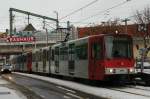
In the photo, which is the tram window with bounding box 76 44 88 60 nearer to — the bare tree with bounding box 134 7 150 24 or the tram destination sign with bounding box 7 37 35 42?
the bare tree with bounding box 134 7 150 24

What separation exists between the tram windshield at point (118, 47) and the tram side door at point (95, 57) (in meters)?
0.46

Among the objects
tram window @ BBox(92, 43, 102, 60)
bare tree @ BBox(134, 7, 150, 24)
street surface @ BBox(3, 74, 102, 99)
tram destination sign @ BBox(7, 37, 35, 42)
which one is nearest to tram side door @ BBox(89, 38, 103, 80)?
tram window @ BBox(92, 43, 102, 60)

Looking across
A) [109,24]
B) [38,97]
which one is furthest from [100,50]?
[109,24]

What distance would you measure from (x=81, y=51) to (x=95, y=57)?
2.91 meters

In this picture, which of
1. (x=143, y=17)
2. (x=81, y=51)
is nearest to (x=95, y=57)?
(x=81, y=51)

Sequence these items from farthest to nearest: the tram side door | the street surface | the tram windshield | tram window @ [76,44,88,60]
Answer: tram window @ [76,44,88,60] → the tram side door → the tram windshield → the street surface

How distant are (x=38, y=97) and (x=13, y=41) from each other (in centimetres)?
9299

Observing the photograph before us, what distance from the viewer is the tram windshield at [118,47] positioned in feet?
92.4

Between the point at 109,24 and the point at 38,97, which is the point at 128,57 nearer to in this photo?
the point at 38,97

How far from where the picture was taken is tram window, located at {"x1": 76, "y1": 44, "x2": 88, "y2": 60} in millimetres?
30812

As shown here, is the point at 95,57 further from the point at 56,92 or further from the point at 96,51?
the point at 56,92

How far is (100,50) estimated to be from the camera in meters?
28.4

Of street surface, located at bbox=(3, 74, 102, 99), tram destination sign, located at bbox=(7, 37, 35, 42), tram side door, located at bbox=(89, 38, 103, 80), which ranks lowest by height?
street surface, located at bbox=(3, 74, 102, 99)

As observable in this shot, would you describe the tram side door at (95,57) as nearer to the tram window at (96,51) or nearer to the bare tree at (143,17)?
the tram window at (96,51)
